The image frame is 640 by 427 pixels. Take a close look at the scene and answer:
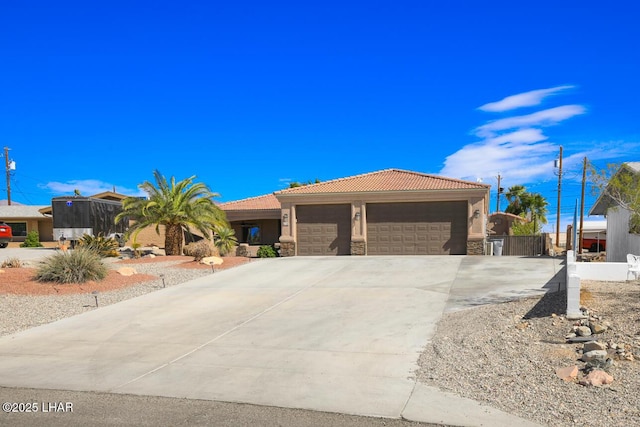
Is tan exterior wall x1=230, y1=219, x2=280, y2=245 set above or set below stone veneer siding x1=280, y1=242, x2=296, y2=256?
above

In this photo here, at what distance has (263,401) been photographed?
19.6 feet

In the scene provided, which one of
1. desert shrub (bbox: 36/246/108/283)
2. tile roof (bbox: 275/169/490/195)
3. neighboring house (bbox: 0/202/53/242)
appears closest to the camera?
desert shrub (bbox: 36/246/108/283)

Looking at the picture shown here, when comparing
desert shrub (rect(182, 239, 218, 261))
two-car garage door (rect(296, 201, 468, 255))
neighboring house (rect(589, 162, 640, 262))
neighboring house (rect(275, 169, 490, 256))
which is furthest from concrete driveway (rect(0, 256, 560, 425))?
two-car garage door (rect(296, 201, 468, 255))

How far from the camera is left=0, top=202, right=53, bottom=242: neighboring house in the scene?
139 feet

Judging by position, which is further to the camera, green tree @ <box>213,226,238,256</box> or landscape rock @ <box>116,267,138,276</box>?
green tree @ <box>213,226,238,256</box>

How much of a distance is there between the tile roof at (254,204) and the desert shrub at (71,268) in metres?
15.2

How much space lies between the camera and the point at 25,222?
43.2 meters

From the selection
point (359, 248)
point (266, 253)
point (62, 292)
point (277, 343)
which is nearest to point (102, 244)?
point (266, 253)

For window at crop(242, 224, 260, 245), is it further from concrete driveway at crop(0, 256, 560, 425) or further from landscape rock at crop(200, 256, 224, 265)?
concrete driveway at crop(0, 256, 560, 425)

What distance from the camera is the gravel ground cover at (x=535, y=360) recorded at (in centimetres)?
539

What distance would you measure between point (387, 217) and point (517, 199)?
31344 millimetres

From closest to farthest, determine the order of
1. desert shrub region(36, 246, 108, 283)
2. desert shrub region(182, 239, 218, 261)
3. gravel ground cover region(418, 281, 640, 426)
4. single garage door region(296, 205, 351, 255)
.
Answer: gravel ground cover region(418, 281, 640, 426) < desert shrub region(36, 246, 108, 283) < desert shrub region(182, 239, 218, 261) < single garage door region(296, 205, 351, 255)

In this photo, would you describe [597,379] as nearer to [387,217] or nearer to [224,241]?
[387,217]

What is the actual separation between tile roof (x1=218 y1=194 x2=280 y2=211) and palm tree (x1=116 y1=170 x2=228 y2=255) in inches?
230
